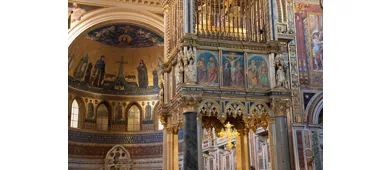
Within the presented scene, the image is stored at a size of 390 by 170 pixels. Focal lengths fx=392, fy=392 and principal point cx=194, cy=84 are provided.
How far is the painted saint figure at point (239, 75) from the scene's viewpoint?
12086 millimetres

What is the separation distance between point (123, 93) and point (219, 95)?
58.5 feet

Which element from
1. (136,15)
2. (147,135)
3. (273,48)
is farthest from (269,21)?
(147,135)

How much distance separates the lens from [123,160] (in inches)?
1059

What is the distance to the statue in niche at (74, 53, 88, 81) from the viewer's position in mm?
26297

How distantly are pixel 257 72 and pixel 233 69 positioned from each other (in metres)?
0.79

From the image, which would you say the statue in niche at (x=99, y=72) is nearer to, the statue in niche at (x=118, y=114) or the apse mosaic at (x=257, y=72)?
the statue in niche at (x=118, y=114)

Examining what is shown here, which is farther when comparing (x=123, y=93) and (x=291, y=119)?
(x=123, y=93)

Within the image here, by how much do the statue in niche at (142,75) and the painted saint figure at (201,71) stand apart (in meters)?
16.9

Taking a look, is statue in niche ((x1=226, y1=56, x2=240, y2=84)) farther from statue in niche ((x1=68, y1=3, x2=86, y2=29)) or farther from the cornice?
statue in niche ((x1=68, y1=3, x2=86, y2=29))

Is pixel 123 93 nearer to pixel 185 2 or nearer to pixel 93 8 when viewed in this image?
pixel 93 8

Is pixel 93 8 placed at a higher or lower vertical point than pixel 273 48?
higher

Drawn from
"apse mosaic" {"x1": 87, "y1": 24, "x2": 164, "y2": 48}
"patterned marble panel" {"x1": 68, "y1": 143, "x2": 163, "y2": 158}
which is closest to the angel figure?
"apse mosaic" {"x1": 87, "y1": 24, "x2": 164, "y2": 48}

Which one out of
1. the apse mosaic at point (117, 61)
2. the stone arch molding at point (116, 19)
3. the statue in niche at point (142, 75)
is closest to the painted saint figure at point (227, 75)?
the stone arch molding at point (116, 19)

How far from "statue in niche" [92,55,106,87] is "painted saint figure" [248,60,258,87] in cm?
1731
